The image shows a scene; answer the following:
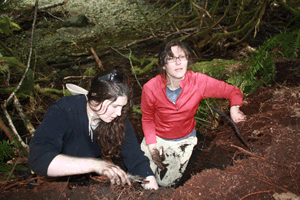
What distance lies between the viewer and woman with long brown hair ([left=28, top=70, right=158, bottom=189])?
1.30 metres

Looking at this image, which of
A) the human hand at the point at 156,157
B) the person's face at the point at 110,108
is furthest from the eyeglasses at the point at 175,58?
the human hand at the point at 156,157

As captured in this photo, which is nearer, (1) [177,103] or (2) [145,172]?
(2) [145,172]

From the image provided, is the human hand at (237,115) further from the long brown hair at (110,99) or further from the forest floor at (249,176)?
the long brown hair at (110,99)

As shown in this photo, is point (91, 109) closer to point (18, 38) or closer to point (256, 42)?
point (256, 42)

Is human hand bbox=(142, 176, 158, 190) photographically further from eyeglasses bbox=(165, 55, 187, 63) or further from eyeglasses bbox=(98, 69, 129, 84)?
eyeglasses bbox=(165, 55, 187, 63)

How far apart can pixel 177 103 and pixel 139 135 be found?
1.53 m

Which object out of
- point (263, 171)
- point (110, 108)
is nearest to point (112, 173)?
point (110, 108)

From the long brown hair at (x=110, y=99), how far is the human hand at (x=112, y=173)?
478 millimetres

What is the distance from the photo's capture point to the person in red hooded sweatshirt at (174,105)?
202cm

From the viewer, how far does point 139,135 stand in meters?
3.44

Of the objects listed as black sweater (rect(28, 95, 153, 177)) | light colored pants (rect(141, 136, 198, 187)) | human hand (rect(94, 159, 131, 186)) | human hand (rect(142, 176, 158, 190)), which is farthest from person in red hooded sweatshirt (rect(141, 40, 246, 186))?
human hand (rect(94, 159, 131, 186))

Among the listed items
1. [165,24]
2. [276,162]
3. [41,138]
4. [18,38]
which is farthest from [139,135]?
[18,38]

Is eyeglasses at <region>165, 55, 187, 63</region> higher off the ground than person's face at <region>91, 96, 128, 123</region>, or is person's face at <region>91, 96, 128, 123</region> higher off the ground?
eyeglasses at <region>165, 55, 187, 63</region>

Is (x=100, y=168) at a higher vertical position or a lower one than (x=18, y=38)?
lower
